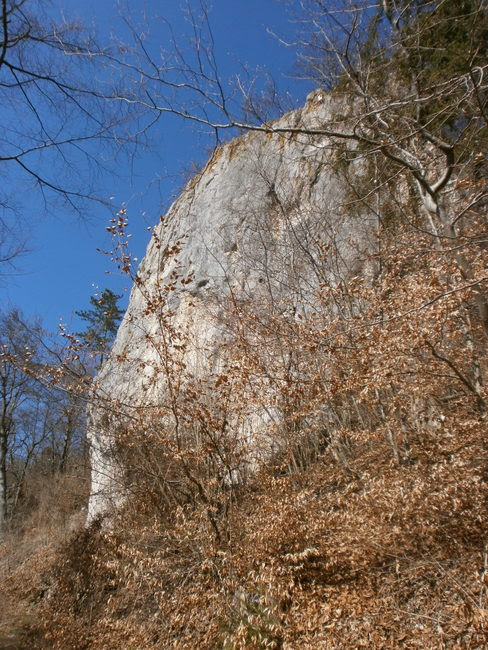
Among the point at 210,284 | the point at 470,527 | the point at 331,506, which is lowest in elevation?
the point at 470,527

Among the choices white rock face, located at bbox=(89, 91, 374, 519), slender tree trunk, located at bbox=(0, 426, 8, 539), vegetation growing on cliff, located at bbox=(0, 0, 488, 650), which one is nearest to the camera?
vegetation growing on cliff, located at bbox=(0, 0, 488, 650)

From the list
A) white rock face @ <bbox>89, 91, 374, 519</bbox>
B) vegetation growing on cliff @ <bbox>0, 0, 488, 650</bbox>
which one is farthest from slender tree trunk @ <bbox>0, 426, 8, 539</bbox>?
vegetation growing on cliff @ <bbox>0, 0, 488, 650</bbox>

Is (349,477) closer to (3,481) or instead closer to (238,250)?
(238,250)

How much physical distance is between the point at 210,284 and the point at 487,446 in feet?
28.2

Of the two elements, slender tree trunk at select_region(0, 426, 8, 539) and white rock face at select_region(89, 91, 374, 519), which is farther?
slender tree trunk at select_region(0, 426, 8, 539)

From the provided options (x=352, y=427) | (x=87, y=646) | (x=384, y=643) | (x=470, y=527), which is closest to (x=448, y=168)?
(x=470, y=527)

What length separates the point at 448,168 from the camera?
13.5ft

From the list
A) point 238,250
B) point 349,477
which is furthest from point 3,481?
point 349,477

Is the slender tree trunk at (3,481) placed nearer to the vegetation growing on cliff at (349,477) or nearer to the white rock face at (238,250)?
the white rock face at (238,250)

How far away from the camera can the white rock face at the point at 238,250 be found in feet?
26.6

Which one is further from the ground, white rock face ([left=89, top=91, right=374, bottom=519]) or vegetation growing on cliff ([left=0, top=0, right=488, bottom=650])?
white rock face ([left=89, top=91, right=374, bottom=519])

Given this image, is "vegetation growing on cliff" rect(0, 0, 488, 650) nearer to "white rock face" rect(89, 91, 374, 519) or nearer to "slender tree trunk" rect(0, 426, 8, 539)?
"white rock face" rect(89, 91, 374, 519)

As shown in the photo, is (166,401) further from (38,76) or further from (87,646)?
(38,76)

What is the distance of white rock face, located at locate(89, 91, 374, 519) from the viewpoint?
812 cm
